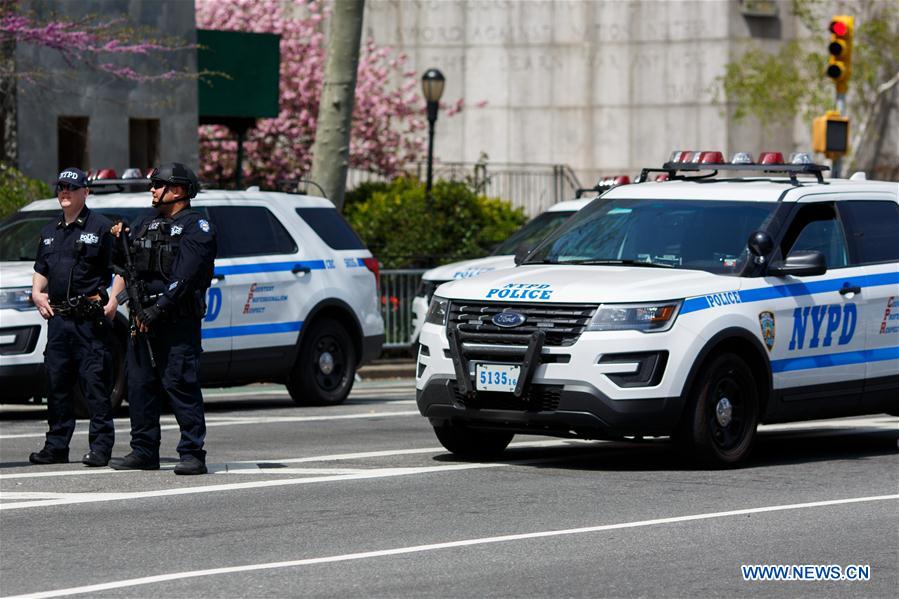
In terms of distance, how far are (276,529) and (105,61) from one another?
15.9m

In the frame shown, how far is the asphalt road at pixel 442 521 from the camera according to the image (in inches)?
304

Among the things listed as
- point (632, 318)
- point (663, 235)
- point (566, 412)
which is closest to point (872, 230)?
point (663, 235)

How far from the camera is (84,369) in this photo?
11.4m

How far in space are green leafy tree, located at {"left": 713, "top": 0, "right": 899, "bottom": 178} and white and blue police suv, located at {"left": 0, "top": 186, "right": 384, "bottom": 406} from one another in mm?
23699

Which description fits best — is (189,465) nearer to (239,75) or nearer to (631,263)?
(631,263)

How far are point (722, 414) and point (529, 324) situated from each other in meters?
1.38

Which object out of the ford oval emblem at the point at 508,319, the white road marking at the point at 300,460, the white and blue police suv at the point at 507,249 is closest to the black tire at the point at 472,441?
the white road marking at the point at 300,460

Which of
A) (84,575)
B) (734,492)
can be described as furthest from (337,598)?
(734,492)

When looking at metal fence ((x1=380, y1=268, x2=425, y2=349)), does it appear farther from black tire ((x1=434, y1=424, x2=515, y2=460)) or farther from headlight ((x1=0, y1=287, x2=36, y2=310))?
black tire ((x1=434, y1=424, x2=515, y2=460))

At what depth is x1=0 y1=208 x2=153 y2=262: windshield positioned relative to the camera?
1515 cm

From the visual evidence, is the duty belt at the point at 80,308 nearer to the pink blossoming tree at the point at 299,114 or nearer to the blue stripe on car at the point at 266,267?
the blue stripe on car at the point at 266,267

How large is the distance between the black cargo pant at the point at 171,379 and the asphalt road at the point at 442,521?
30 centimetres

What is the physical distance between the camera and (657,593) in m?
7.49

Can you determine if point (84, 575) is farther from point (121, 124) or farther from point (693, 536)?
point (121, 124)
